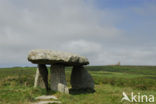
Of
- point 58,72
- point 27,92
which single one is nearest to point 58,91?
point 58,72

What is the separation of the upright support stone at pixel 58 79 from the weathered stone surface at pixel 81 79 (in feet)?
10.8

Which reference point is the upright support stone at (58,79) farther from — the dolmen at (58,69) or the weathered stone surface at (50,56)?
the weathered stone surface at (50,56)

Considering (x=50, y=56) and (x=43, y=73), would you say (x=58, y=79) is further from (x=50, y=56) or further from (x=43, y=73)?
(x=50, y=56)

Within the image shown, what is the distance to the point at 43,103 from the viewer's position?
13.8m

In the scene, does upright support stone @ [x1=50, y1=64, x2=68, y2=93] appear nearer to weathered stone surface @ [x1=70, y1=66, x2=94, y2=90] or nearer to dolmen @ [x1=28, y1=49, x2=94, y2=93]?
dolmen @ [x1=28, y1=49, x2=94, y2=93]

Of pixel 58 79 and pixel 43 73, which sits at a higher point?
pixel 43 73

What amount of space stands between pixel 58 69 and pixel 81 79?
12.5 feet

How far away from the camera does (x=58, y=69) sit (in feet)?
65.3

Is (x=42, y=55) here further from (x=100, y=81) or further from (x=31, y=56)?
(x=100, y=81)

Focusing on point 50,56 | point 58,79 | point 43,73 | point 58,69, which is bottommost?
point 58,79

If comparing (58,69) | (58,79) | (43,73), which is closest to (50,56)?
(58,69)

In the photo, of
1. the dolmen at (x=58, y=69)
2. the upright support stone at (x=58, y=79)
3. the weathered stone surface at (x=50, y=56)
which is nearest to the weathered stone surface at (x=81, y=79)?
the dolmen at (x=58, y=69)

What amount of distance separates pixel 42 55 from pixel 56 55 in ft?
3.99

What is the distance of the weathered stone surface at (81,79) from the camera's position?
73.7 ft
